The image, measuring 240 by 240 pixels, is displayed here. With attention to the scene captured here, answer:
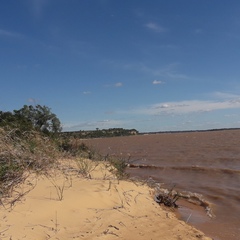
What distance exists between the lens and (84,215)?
5023 millimetres

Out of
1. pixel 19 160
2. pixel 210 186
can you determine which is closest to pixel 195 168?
pixel 210 186

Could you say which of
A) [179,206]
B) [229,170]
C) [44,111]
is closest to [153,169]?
[229,170]

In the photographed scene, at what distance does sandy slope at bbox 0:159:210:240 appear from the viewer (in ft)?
14.4

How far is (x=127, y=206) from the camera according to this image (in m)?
5.80

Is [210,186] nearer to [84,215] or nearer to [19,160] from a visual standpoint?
[84,215]

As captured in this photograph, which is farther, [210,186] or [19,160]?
[210,186]

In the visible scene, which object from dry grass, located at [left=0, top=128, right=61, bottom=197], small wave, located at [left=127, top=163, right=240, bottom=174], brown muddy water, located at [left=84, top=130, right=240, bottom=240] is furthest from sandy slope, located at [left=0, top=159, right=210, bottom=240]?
small wave, located at [left=127, top=163, right=240, bottom=174]

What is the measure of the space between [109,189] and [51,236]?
6.97ft

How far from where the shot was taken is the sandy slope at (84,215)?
14.4 feet

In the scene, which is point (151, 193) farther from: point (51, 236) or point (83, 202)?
point (51, 236)

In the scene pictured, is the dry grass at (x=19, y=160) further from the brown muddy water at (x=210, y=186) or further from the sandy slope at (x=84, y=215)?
the brown muddy water at (x=210, y=186)

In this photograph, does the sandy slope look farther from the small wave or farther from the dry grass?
the small wave

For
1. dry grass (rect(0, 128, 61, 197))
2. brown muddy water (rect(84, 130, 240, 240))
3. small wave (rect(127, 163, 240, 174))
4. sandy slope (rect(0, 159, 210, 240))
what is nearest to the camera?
sandy slope (rect(0, 159, 210, 240))

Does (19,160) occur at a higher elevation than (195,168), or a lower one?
higher
